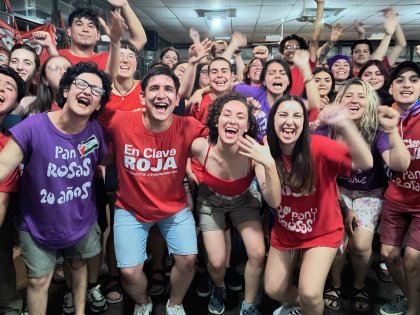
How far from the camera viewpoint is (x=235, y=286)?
9.80 feet

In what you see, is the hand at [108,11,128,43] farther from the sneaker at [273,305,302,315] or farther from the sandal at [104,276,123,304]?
the sneaker at [273,305,302,315]

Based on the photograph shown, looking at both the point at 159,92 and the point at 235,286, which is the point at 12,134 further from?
the point at 235,286

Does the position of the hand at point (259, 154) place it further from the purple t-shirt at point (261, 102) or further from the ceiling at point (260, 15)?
the ceiling at point (260, 15)

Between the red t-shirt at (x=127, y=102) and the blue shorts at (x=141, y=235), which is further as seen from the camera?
the red t-shirt at (x=127, y=102)

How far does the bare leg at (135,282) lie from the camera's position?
7.97ft

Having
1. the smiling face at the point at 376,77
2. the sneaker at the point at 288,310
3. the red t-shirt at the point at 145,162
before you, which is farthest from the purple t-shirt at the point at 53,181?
the smiling face at the point at 376,77

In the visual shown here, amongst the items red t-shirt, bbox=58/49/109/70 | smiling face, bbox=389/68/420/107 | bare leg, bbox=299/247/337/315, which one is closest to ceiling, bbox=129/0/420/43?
red t-shirt, bbox=58/49/109/70

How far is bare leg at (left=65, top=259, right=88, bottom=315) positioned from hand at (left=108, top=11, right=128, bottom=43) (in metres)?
1.60

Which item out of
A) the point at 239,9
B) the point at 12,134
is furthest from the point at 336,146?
the point at 239,9

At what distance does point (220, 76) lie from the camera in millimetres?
3287

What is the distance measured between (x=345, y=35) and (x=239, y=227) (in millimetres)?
14636

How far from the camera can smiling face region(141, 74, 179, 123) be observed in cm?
245

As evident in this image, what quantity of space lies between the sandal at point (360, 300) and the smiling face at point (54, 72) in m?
2.81

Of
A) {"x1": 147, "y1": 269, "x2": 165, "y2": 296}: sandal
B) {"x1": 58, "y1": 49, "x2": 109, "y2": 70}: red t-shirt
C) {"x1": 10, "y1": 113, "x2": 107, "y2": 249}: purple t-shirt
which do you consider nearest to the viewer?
{"x1": 10, "y1": 113, "x2": 107, "y2": 249}: purple t-shirt
